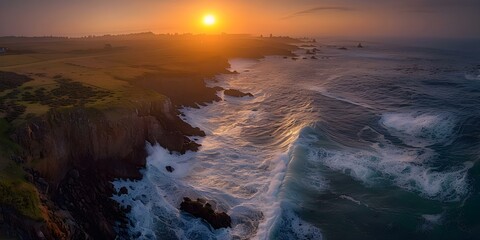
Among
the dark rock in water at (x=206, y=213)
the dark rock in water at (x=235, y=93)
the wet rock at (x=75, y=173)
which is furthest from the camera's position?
the dark rock in water at (x=235, y=93)

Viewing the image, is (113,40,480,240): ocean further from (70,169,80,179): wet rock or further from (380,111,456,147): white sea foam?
(70,169,80,179): wet rock

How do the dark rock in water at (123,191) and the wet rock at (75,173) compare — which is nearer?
the wet rock at (75,173)

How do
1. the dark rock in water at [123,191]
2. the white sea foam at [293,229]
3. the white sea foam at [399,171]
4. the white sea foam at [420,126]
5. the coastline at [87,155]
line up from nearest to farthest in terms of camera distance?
the coastline at [87,155], the white sea foam at [293,229], the dark rock in water at [123,191], the white sea foam at [399,171], the white sea foam at [420,126]

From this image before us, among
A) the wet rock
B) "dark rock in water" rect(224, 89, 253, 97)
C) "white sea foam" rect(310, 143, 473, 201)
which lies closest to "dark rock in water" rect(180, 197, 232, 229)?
the wet rock

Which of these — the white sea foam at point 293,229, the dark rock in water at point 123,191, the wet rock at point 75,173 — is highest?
the wet rock at point 75,173

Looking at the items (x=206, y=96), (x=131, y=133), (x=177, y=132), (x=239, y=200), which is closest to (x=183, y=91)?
(x=206, y=96)

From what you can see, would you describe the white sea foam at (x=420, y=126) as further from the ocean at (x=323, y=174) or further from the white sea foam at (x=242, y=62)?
the white sea foam at (x=242, y=62)

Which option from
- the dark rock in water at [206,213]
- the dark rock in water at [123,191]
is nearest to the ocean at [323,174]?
the dark rock in water at [123,191]

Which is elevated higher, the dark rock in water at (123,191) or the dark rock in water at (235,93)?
the dark rock in water at (235,93)
